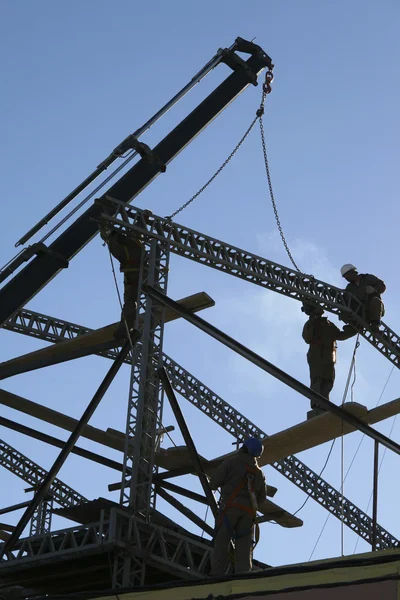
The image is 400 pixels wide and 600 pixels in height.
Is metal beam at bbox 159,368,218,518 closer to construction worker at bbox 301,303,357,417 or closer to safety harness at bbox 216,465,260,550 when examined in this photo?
safety harness at bbox 216,465,260,550

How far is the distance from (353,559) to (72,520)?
1101 cm

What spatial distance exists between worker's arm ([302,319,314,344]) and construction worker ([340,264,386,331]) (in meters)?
1.08

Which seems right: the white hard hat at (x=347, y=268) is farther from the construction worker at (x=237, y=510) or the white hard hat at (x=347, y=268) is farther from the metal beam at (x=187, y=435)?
the construction worker at (x=237, y=510)

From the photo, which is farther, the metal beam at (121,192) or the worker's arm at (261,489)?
the metal beam at (121,192)

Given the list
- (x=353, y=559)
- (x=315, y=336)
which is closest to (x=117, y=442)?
(x=315, y=336)

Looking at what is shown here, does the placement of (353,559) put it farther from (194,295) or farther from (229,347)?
(194,295)

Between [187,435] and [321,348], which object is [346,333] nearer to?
[321,348]

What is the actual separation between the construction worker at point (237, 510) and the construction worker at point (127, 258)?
15.7 ft

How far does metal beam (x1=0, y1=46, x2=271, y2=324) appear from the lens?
72.4ft

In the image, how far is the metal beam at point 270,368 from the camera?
1747 centimetres

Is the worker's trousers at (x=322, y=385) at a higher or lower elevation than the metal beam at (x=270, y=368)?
higher

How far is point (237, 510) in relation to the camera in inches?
547

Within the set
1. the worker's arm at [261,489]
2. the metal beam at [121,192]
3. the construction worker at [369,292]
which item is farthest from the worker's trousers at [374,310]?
the worker's arm at [261,489]

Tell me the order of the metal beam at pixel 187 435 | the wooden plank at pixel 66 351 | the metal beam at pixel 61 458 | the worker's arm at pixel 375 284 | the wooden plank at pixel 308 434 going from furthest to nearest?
the worker's arm at pixel 375 284 → the wooden plank at pixel 66 351 → the wooden plank at pixel 308 434 → the metal beam at pixel 187 435 → the metal beam at pixel 61 458
